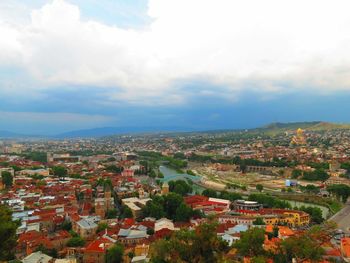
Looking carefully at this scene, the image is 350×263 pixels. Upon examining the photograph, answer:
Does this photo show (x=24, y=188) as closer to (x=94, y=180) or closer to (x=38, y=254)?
(x=94, y=180)

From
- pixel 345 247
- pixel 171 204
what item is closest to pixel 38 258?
pixel 171 204

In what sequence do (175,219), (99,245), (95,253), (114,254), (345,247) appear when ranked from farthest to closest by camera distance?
(175,219) < (99,245) < (95,253) < (114,254) < (345,247)

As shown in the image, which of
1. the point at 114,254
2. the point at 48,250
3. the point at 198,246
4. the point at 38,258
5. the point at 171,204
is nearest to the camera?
the point at 198,246

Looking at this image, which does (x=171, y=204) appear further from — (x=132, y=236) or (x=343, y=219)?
(x=343, y=219)

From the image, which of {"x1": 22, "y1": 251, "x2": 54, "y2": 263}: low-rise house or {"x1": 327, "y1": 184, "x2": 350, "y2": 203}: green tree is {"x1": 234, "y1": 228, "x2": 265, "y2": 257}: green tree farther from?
{"x1": 327, "y1": 184, "x2": 350, "y2": 203}: green tree

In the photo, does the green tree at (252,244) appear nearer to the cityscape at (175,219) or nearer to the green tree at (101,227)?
the cityscape at (175,219)

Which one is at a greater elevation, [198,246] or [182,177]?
[198,246]

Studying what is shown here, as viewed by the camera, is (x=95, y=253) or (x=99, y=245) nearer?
(x=95, y=253)

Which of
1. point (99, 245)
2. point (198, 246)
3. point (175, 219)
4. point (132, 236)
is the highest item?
point (198, 246)
